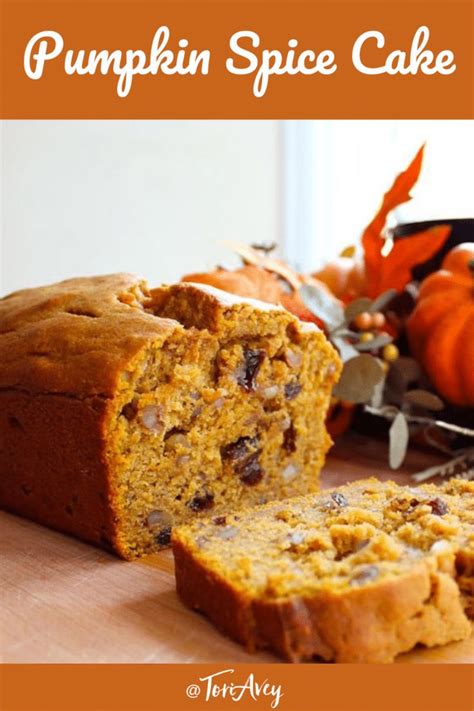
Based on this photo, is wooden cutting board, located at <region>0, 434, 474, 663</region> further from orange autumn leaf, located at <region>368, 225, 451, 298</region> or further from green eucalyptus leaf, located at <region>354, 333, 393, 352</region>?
orange autumn leaf, located at <region>368, 225, 451, 298</region>

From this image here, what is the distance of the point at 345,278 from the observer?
137 inches

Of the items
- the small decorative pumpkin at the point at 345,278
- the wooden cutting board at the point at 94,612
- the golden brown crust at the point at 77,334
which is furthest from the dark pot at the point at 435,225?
the wooden cutting board at the point at 94,612

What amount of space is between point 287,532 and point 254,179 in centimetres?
457

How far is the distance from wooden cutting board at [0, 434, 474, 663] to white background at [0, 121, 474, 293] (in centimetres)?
217

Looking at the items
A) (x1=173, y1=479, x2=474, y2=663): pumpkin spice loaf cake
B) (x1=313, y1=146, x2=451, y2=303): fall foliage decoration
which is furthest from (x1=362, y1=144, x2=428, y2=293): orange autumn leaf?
(x1=173, y1=479, x2=474, y2=663): pumpkin spice loaf cake

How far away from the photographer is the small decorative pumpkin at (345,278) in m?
3.43

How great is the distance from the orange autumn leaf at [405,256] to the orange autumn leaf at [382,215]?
3 centimetres

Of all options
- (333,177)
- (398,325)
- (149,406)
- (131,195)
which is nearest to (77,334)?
(149,406)

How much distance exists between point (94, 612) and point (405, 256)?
6.28 ft

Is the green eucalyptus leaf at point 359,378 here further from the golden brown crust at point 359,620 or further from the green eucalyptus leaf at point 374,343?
the golden brown crust at point 359,620

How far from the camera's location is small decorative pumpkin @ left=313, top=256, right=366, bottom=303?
3.43 m

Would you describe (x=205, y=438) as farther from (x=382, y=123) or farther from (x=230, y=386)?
(x=382, y=123)

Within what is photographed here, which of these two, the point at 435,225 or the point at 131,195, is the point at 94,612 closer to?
the point at 435,225

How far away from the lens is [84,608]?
1.91 metres
